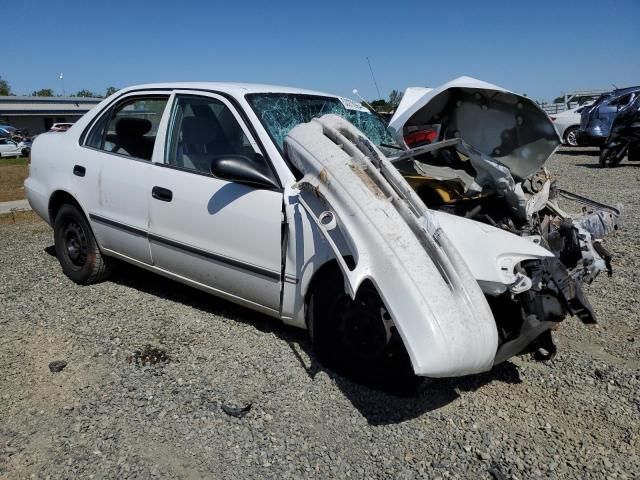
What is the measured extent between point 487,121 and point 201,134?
1917 millimetres

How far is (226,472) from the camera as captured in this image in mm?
2377

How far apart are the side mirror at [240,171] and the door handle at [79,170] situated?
5.50 ft

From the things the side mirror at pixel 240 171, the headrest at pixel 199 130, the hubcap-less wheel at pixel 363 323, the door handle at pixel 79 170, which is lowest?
the hubcap-less wheel at pixel 363 323

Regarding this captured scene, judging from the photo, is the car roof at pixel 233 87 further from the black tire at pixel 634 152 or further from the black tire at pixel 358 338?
the black tire at pixel 634 152

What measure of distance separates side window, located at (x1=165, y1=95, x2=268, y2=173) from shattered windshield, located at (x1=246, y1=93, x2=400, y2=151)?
193mm

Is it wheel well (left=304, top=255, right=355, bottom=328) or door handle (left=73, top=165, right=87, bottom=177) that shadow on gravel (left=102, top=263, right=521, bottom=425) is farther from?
door handle (left=73, top=165, right=87, bottom=177)

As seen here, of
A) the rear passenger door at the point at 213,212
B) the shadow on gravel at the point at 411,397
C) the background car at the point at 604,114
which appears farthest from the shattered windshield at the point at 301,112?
the background car at the point at 604,114

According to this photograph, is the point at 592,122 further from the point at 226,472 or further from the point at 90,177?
the point at 226,472

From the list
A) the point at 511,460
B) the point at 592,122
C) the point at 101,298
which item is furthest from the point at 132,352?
the point at 592,122

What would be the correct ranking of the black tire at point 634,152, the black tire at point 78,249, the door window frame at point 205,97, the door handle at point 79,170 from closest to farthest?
1. the door window frame at point 205,97
2. the door handle at point 79,170
3. the black tire at point 78,249
4. the black tire at point 634,152

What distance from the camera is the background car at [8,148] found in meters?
26.0

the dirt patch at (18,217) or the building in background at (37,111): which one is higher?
the dirt patch at (18,217)

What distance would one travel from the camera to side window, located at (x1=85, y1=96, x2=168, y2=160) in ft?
13.7

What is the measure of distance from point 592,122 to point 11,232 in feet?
45.9
